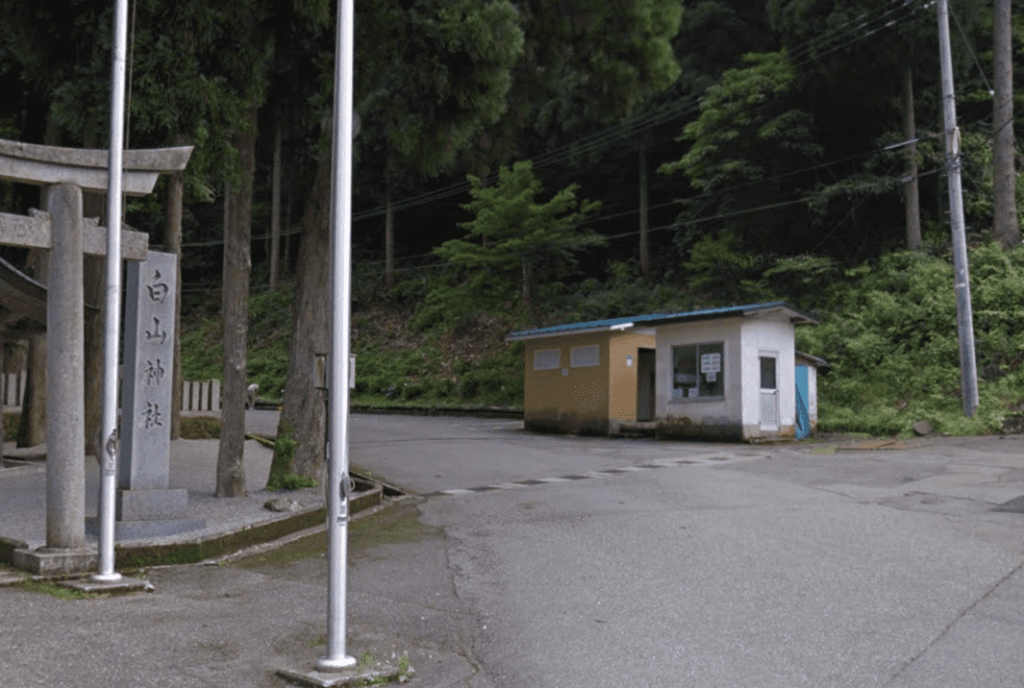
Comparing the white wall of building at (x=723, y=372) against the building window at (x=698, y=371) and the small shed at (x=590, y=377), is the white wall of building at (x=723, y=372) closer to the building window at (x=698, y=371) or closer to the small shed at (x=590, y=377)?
the building window at (x=698, y=371)

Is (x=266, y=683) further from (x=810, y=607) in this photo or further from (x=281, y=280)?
(x=281, y=280)

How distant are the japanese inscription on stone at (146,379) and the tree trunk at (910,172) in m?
23.3

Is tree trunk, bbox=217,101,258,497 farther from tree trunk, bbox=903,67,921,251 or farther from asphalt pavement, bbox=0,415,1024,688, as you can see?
tree trunk, bbox=903,67,921,251

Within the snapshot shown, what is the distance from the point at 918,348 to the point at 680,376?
684 centimetres

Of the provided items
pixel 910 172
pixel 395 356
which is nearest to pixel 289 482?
pixel 910 172

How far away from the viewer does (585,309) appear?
33.5 metres

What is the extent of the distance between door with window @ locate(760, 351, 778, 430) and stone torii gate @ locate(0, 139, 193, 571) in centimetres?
1520

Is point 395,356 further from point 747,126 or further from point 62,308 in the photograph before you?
point 62,308

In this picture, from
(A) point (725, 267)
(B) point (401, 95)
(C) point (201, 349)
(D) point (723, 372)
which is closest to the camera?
(B) point (401, 95)

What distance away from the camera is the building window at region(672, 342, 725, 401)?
20.4m

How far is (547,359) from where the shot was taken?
951 inches

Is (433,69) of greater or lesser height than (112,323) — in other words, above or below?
above

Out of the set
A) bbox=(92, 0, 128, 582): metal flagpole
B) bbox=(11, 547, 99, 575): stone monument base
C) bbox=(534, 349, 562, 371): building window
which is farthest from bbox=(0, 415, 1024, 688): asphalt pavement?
bbox=(534, 349, 562, 371): building window

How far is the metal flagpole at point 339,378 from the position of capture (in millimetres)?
4910
